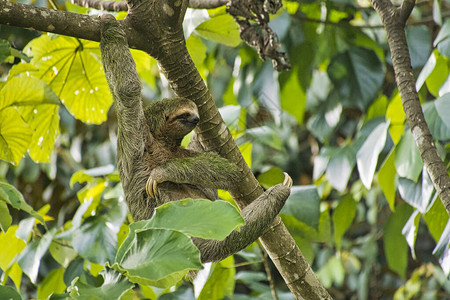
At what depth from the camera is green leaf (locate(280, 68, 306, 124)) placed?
444 centimetres

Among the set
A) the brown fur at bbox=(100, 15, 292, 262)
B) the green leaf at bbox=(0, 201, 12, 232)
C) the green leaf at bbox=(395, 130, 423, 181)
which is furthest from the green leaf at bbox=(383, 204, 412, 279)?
the green leaf at bbox=(0, 201, 12, 232)

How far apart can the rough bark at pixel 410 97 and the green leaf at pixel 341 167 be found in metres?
1.09

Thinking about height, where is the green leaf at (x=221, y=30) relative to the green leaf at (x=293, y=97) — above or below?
above

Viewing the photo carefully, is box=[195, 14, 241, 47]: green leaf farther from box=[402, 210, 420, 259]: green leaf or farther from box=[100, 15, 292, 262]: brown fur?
box=[402, 210, 420, 259]: green leaf

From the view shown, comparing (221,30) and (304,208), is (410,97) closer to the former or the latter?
(304,208)

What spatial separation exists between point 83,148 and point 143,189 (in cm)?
510

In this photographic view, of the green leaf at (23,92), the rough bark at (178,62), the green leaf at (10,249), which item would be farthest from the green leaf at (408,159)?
the green leaf at (10,249)

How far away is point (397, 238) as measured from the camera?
4.36 m

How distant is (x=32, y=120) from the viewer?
339 centimetres

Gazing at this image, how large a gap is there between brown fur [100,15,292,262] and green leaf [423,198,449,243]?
933 millimetres

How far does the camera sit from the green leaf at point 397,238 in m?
4.32

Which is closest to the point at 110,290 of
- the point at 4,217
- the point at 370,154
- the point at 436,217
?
the point at 4,217

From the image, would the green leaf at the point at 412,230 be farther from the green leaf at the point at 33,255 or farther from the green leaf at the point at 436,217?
the green leaf at the point at 33,255

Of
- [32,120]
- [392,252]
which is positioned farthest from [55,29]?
[392,252]
